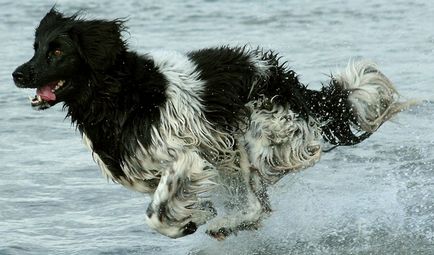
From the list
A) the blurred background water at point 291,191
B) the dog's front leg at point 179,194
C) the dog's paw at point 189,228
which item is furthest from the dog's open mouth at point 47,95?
the dog's paw at point 189,228

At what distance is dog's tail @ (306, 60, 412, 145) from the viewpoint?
6.53 m

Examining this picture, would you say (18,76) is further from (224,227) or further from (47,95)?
(224,227)

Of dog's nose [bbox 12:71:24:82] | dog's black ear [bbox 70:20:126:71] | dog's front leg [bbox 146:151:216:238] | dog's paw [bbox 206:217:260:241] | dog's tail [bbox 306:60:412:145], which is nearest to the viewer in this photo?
dog's nose [bbox 12:71:24:82]

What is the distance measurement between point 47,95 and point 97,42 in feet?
1.36

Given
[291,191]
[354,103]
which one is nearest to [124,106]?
A: [354,103]

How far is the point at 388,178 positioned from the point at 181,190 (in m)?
2.32

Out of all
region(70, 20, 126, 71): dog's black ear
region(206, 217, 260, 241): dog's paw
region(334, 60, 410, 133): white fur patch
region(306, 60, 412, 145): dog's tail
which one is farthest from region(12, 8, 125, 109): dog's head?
region(334, 60, 410, 133): white fur patch

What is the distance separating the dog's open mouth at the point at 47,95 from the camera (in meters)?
5.68

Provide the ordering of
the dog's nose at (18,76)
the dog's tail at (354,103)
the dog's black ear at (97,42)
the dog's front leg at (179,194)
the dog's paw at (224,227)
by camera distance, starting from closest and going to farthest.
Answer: the dog's nose at (18,76) < the dog's black ear at (97,42) < the dog's front leg at (179,194) < the dog's paw at (224,227) < the dog's tail at (354,103)

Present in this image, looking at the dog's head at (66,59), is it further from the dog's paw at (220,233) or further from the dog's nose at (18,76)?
the dog's paw at (220,233)

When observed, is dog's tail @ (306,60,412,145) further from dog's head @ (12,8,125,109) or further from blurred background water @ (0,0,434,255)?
dog's head @ (12,8,125,109)

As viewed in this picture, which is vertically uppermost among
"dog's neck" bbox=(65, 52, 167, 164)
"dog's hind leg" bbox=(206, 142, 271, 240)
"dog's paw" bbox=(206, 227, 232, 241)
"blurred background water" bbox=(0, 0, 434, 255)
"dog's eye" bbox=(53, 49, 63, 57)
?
"dog's eye" bbox=(53, 49, 63, 57)

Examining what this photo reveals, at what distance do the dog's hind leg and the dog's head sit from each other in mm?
1049

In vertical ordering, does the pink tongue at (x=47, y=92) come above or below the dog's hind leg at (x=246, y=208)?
above
